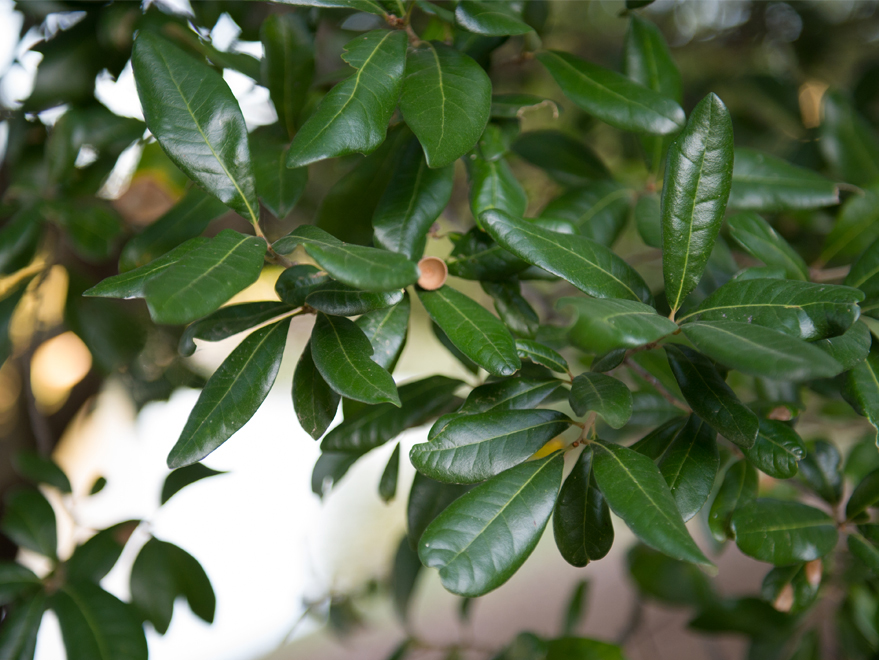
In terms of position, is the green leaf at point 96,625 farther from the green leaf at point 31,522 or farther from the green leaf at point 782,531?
the green leaf at point 782,531

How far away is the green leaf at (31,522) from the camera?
2.68 ft

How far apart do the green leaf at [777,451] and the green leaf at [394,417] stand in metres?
0.29


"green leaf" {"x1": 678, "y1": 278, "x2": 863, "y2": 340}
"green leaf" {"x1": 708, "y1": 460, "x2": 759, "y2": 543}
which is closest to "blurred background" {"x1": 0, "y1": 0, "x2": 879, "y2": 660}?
"green leaf" {"x1": 678, "y1": 278, "x2": 863, "y2": 340}

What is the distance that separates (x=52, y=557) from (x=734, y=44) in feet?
5.59

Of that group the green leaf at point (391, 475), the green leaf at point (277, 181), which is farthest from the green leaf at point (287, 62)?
the green leaf at point (391, 475)

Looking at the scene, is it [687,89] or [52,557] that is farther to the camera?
[687,89]

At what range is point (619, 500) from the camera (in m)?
0.37

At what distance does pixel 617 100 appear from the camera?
527mm

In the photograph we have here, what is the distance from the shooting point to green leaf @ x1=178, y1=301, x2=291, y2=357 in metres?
0.47

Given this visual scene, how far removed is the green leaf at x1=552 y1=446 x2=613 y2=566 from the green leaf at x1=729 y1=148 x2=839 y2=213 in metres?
0.38

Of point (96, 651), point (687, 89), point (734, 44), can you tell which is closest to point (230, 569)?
point (96, 651)

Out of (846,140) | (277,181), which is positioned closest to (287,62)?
(277,181)

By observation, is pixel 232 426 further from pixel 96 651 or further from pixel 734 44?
pixel 734 44

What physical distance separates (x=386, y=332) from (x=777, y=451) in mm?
323
